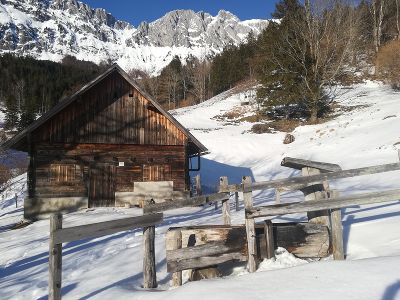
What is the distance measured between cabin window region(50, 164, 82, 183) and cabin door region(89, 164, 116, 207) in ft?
2.24

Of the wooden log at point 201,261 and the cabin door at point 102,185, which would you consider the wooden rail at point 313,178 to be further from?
the cabin door at point 102,185

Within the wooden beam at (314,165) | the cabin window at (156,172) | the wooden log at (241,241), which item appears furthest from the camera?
the cabin window at (156,172)

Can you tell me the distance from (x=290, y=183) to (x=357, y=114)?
28466 millimetres

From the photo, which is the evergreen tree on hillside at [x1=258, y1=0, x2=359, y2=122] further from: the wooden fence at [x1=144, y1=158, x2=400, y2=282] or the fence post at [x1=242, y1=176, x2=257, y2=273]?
the fence post at [x1=242, y1=176, x2=257, y2=273]

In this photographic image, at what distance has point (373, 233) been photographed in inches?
316

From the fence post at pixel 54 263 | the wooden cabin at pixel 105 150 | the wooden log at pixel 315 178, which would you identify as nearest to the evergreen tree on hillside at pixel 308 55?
the wooden cabin at pixel 105 150

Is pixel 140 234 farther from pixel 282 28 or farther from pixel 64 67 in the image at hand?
pixel 64 67

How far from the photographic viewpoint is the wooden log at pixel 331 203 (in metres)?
6.97

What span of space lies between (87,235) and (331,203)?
4249 millimetres

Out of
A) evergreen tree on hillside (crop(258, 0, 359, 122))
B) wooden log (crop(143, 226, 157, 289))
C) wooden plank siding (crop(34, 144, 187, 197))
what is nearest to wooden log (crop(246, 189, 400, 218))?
wooden log (crop(143, 226, 157, 289))

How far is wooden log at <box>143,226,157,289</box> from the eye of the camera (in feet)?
23.0

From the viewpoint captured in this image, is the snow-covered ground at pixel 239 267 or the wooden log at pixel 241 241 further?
the wooden log at pixel 241 241

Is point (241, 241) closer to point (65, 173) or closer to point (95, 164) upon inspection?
point (95, 164)

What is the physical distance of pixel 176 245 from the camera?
7.25 meters
